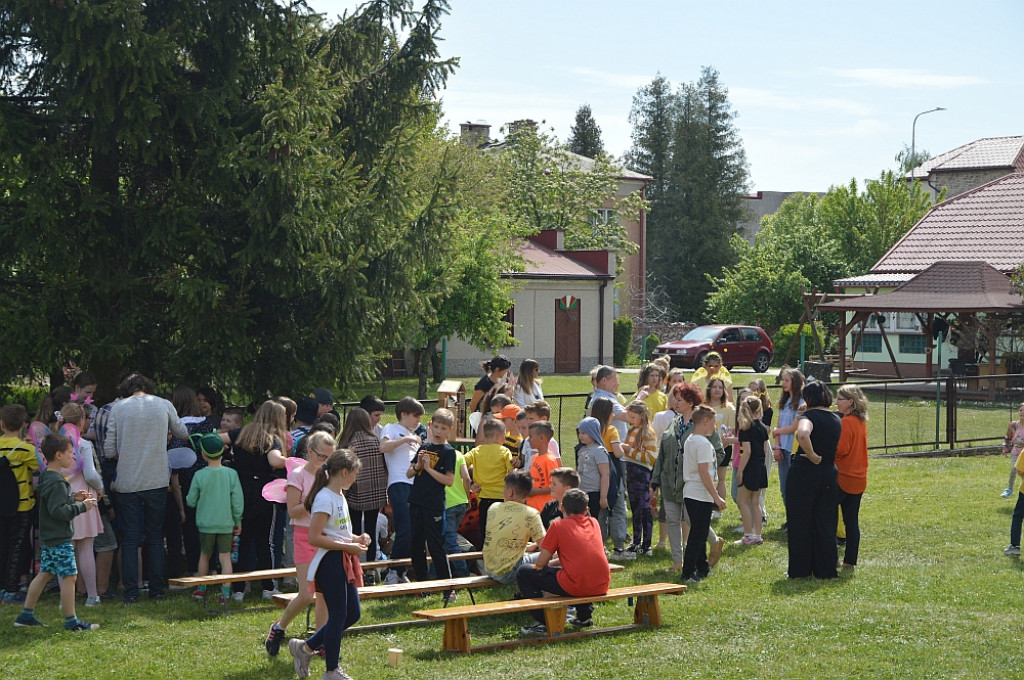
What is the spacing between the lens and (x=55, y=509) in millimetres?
8547

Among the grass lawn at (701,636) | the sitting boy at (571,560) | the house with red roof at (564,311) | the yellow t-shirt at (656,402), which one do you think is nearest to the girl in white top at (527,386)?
the yellow t-shirt at (656,402)

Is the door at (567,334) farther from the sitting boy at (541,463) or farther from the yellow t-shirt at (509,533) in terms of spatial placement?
the yellow t-shirt at (509,533)

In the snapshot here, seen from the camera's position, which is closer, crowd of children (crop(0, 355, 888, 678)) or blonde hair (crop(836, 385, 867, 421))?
crowd of children (crop(0, 355, 888, 678))

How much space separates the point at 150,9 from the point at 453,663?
851 centimetres

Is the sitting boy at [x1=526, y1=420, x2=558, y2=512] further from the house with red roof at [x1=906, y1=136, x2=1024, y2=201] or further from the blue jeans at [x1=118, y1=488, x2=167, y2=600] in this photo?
the house with red roof at [x1=906, y1=136, x2=1024, y2=201]

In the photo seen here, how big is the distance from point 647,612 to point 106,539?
461 cm

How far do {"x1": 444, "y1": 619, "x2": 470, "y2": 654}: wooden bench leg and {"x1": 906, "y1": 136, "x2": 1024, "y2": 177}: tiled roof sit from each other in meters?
56.2

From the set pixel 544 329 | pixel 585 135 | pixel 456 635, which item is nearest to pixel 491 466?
pixel 456 635

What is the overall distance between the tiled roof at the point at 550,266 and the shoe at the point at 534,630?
3167 centimetres

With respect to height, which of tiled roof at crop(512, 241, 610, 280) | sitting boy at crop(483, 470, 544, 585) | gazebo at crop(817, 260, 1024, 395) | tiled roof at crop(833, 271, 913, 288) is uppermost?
tiled roof at crop(512, 241, 610, 280)

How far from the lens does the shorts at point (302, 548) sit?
8234 mm

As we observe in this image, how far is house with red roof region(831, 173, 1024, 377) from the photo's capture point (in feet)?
107

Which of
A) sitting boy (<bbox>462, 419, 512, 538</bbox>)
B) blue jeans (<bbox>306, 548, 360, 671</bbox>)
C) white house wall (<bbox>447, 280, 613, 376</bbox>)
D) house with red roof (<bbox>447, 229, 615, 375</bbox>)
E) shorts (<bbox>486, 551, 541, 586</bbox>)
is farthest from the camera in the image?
house with red roof (<bbox>447, 229, 615, 375</bbox>)

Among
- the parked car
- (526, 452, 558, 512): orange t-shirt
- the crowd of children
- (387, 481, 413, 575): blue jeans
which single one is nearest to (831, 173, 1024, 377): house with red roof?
the parked car
